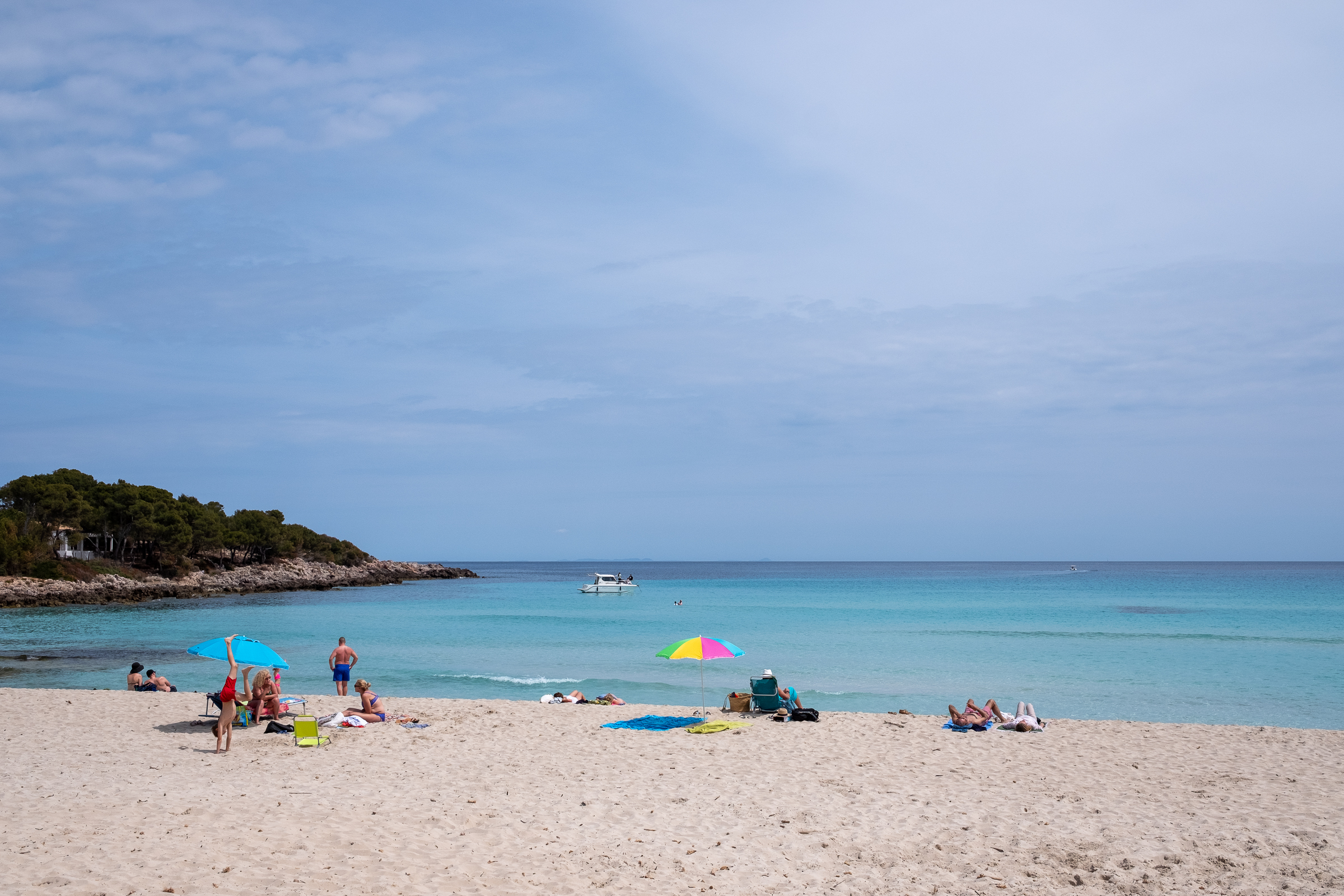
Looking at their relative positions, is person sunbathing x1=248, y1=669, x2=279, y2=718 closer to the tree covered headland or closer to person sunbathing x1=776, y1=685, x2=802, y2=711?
person sunbathing x1=776, y1=685, x2=802, y2=711

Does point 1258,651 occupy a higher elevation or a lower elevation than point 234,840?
lower

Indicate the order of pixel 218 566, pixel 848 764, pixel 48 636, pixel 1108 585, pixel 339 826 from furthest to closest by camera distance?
pixel 1108 585, pixel 218 566, pixel 48 636, pixel 848 764, pixel 339 826

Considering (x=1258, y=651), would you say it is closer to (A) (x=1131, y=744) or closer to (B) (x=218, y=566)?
(A) (x=1131, y=744)

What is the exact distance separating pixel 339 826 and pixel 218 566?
3128 inches

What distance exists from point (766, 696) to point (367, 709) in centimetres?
713

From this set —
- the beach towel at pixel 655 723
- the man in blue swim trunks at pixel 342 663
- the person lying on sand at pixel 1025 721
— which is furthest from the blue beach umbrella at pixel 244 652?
the person lying on sand at pixel 1025 721

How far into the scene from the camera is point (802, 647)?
32.1 meters

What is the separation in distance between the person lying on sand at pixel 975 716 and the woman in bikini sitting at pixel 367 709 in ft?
32.2

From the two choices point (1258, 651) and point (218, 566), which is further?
point (218, 566)

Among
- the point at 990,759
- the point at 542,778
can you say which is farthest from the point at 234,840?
the point at 990,759

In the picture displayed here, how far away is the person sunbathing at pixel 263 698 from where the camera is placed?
13992mm

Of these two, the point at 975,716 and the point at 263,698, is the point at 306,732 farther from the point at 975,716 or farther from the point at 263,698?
the point at 975,716

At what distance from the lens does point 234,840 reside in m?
7.65

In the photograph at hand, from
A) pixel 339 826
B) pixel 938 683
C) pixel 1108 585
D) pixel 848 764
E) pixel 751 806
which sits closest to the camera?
pixel 339 826
